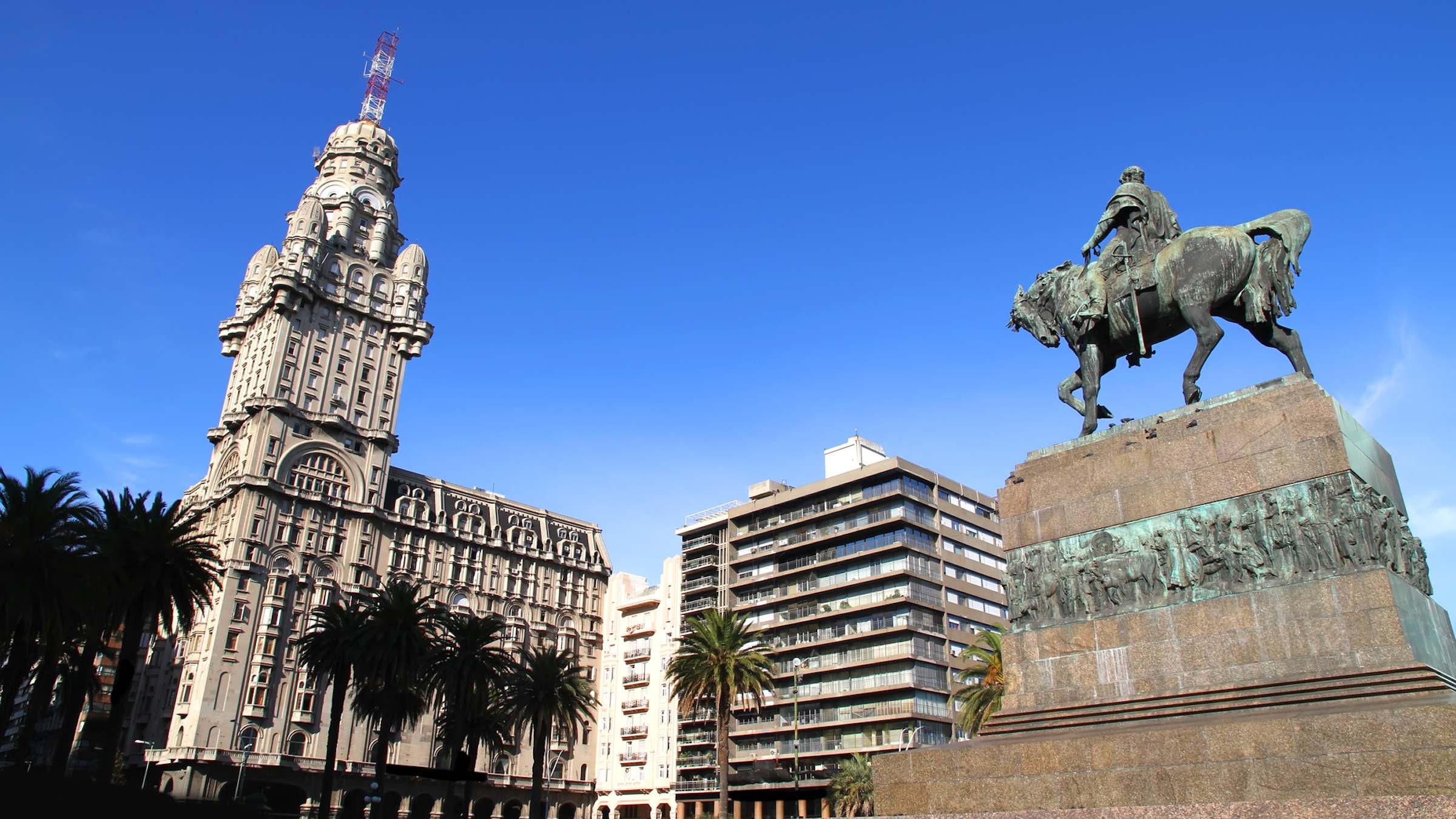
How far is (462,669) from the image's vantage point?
5447 centimetres

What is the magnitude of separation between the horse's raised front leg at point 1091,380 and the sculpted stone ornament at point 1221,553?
278 cm

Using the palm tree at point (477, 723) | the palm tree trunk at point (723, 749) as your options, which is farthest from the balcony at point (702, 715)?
the palm tree trunk at point (723, 749)

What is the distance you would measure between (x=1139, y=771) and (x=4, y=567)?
Answer: 34411 mm

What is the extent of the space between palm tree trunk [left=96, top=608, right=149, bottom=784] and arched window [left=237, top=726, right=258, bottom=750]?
29078 mm

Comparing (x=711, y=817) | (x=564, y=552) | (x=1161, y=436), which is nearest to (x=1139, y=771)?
(x=1161, y=436)

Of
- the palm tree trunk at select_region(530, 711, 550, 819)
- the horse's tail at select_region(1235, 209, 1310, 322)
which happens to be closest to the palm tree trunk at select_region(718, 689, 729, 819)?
the palm tree trunk at select_region(530, 711, 550, 819)

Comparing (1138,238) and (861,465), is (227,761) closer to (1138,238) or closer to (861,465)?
(861,465)

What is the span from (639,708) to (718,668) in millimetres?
35967

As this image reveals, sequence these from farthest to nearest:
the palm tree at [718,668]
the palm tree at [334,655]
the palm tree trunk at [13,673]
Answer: the palm tree at [718,668], the palm tree at [334,655], the palm tree trunk at [13,673]

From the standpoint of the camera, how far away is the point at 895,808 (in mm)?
16438

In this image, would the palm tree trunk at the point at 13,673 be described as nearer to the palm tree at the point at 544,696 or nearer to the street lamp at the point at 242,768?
the palm tree at the point at 544,696

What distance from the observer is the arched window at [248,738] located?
230ft

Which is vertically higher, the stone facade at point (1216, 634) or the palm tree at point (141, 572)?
the palm tree at point (141, 572)

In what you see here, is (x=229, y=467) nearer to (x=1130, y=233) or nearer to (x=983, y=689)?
(x=983, y=689)
